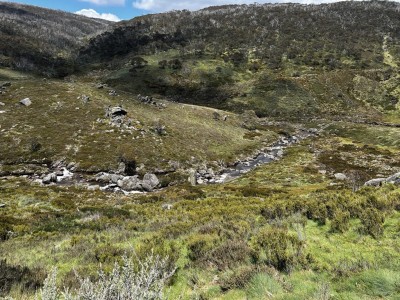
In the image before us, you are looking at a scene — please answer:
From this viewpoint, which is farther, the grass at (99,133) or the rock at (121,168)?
the grass at (99,133)

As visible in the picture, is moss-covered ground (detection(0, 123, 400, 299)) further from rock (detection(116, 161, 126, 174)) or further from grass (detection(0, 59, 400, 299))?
rock (detection(116, 161, 126, 174))

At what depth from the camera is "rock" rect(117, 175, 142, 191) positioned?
3952 cm

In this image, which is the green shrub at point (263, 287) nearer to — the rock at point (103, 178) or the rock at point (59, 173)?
the rock at point (103, 178)

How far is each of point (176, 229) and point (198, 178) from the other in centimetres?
2971

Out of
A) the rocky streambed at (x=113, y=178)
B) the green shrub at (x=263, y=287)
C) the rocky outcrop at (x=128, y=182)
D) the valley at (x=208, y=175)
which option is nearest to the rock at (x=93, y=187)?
the rocky streambed at (x=113, y=178)

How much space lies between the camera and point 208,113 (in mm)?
74312

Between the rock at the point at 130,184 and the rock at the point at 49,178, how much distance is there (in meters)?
8.00

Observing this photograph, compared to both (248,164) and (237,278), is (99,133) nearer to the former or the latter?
(248,164)

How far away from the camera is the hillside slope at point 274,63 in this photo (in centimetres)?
11050

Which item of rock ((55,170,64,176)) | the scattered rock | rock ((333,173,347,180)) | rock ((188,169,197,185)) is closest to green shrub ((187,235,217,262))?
rock ((188,169,197,185))

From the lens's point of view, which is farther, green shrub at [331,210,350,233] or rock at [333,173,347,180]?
rock at [333,173,347,180]

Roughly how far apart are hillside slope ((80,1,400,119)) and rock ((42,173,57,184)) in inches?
2824

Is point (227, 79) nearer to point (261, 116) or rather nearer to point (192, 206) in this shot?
point (261, 116)

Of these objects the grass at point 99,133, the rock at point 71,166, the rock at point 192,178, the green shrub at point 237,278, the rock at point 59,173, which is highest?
the green shrub at point 237,278
